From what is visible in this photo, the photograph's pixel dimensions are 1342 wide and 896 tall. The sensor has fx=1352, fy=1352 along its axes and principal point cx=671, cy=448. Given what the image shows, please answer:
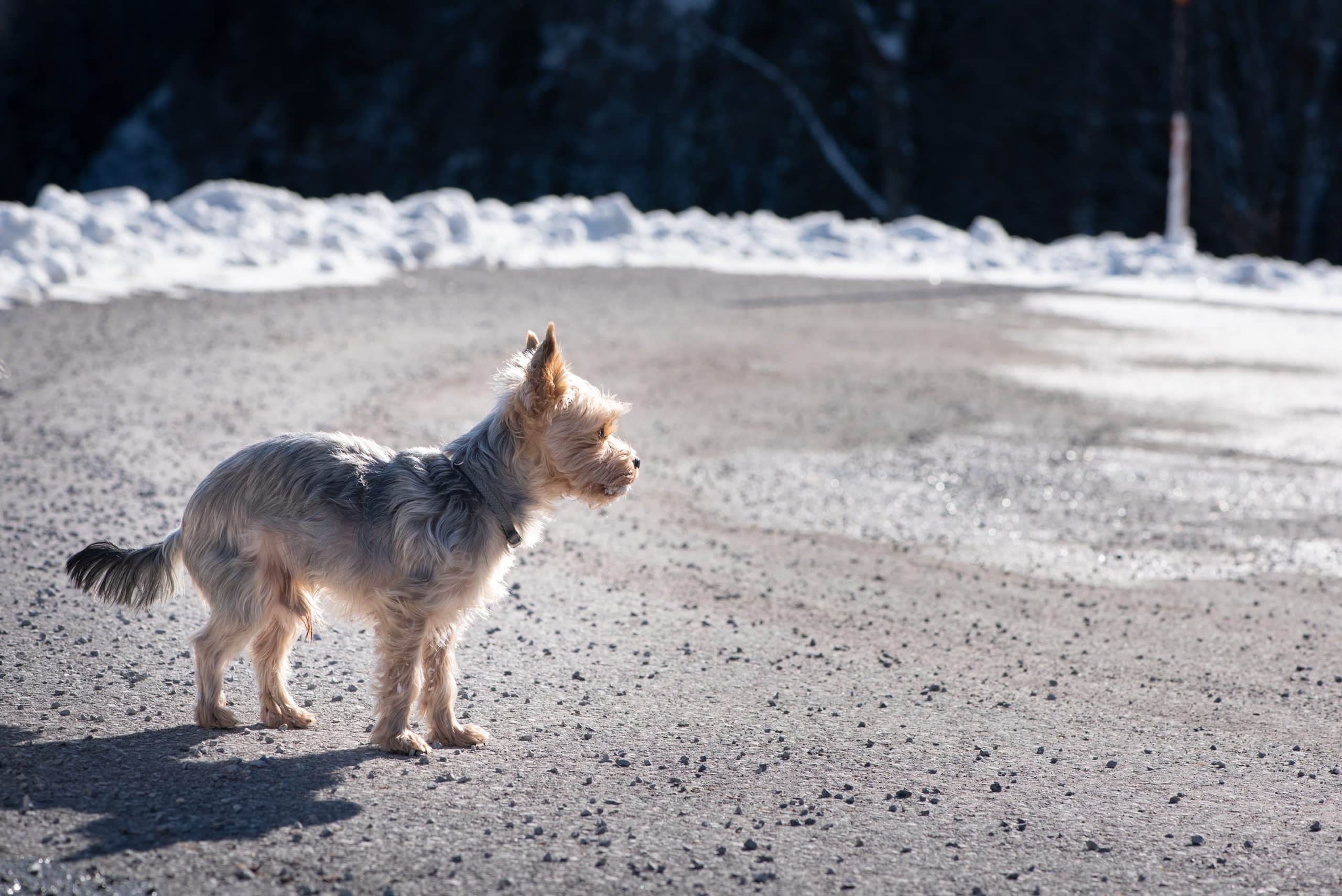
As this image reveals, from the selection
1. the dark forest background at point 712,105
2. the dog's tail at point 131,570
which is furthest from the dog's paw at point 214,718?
the dark forest background at point 712,105

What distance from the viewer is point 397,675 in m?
4.70

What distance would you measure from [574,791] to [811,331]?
A: 394 inches

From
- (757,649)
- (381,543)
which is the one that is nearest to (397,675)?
(381,543)

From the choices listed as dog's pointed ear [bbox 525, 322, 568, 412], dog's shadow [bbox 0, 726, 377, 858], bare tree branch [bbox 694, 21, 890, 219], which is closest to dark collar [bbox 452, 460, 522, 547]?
dog's pointed ear [bbox 525, 322, 568, 412]

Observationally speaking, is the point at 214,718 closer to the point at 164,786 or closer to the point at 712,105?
the point at 164,786

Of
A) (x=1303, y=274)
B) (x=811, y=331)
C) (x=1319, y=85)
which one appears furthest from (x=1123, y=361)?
(x=1319, y=85)

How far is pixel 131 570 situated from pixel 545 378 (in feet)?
5.55

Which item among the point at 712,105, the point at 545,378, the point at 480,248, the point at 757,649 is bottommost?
the point at 757,649

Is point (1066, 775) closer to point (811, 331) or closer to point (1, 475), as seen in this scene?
point (1, 475)

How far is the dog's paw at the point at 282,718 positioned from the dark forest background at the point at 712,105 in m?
28.6

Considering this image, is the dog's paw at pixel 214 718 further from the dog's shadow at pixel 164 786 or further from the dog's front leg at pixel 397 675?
the dog's front leg at pixel 397 675

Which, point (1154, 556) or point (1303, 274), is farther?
point (1303, 274)

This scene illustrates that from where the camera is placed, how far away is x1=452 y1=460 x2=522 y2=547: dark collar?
15.8ft

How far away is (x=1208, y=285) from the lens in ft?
58.0
